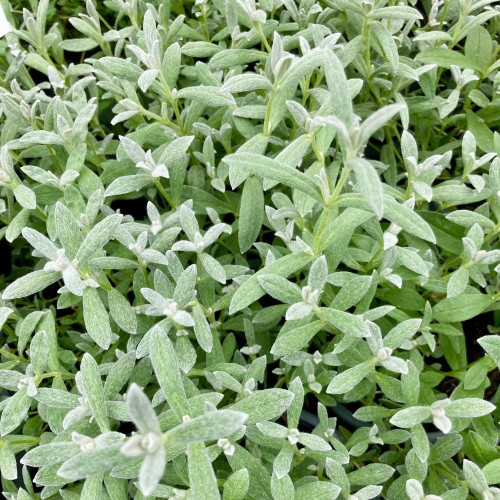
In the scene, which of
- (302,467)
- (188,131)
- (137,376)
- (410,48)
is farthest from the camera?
(410,48)

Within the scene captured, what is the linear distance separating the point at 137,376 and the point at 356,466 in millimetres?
627

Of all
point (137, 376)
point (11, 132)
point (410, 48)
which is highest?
point (410, 48)

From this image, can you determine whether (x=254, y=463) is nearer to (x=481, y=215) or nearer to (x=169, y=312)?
(x=169, y=312)

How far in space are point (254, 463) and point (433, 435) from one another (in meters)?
0.57

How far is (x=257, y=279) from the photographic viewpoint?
Answer: 1.08m

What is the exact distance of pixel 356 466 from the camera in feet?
4.58

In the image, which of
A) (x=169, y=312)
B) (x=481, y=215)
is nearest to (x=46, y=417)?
(x=169, y=312)

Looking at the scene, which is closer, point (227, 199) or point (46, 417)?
point (46, 417)

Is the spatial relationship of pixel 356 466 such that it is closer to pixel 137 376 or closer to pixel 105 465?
pixel 137 376

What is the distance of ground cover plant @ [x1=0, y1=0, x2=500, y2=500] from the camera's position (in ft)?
3.14

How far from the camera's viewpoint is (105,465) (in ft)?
2.37

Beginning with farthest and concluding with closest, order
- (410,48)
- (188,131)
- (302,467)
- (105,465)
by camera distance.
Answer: (410,48), (188,131), (302,467), (105,465)

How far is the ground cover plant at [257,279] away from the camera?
3.14 feet

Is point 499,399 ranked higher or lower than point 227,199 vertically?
lower
